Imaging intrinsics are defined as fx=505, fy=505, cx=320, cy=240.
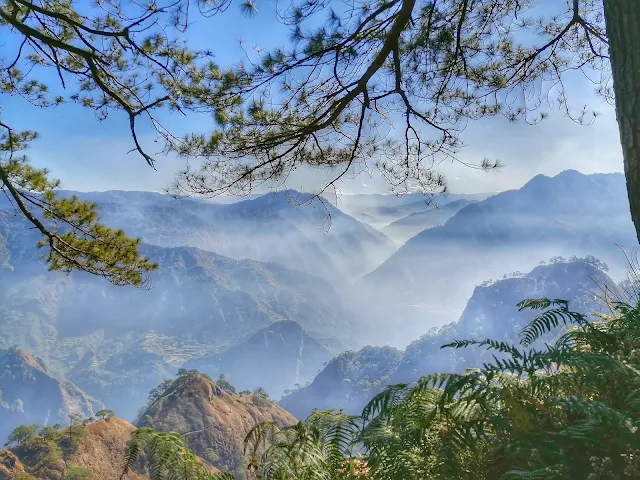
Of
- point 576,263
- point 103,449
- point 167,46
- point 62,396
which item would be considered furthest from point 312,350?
point 167,46

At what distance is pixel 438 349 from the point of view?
88875 millimetres

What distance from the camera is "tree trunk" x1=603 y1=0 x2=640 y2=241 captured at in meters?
1.53

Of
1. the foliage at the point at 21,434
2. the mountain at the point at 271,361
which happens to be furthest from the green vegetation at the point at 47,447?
the mountain at the point at 271,361

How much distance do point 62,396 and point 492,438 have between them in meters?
148

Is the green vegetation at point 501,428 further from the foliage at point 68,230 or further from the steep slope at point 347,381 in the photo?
the steep slope at point 347,381

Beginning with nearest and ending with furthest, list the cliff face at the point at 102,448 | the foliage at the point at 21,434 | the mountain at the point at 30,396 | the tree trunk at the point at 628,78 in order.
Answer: the tree trunk at the point at 628,78
the cliff face at the point at 102,448
the foliage at the point at 21,434
the mountain at the point at 30,396

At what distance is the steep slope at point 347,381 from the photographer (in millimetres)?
89312

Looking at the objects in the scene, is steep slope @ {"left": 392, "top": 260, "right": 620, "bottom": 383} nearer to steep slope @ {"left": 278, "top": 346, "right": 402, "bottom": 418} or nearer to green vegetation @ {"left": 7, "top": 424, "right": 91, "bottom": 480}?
steep slope @ {"left": 278, "top": 346, "right": 402, "bottom": 418}

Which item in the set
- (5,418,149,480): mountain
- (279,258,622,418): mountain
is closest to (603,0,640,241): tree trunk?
(5,418,149,480): mountain

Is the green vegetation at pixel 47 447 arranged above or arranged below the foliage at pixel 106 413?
below

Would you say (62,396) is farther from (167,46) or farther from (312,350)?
(167,46)

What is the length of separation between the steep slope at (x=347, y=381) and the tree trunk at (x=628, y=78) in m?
84.4

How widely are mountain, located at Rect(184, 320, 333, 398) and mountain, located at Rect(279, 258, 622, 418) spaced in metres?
69.0

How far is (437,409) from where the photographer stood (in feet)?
5.87
